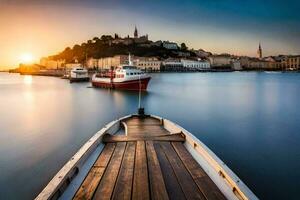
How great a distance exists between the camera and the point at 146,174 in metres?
4.56

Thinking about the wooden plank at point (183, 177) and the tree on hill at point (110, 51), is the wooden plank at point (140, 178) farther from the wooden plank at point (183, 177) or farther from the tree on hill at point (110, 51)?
the tree on hill at point (110, 51)

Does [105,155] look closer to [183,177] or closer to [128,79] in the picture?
[183,177]

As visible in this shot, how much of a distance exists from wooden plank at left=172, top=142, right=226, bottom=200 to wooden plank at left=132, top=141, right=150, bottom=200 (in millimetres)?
829

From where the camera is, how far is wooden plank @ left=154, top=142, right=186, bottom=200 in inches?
154

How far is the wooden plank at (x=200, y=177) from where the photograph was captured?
390 cm

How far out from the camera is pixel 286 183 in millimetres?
7137

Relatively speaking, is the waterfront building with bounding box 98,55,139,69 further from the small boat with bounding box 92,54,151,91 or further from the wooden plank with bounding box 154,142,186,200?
the wooden plank with bounding box 154,142,186,200

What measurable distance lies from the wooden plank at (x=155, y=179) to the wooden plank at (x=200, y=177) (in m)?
0.58

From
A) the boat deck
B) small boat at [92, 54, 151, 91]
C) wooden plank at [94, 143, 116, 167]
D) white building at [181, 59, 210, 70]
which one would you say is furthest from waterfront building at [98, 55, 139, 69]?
the boat deck

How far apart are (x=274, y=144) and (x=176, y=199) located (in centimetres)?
921

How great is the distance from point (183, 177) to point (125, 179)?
40.0 inches

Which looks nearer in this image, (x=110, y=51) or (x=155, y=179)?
(x=155, y=179)

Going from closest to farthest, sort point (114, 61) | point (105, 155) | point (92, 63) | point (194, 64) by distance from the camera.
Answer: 1. point (105, 155)
2. point (114, 61)
3. point (92, 63)
4. point (194, 64)

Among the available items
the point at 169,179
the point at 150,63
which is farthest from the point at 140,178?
the point at 150,63
